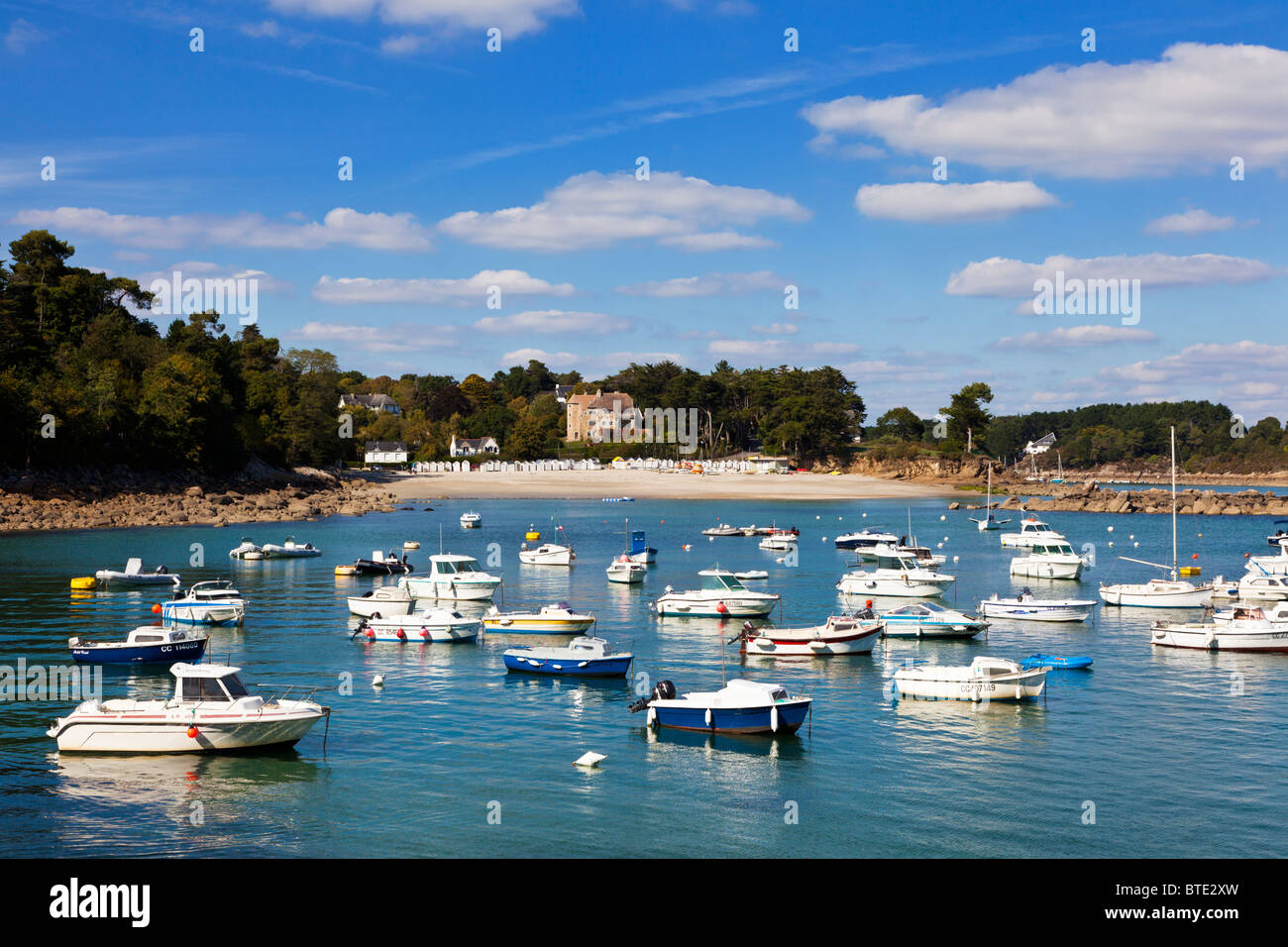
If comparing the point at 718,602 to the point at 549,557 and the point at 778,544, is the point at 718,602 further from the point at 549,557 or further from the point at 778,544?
the point at 778,544

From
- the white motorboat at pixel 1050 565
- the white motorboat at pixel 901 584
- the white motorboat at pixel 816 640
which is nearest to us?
the white motorboat at pixel 816 640

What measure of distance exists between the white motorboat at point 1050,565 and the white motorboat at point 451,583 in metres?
41.7

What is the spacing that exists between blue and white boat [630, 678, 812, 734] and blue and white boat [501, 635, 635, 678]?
7.95m

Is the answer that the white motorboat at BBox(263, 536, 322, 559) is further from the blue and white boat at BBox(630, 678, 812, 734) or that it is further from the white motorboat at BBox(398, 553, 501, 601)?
the blue and white boat at BBox(630, 678, 812, 734)

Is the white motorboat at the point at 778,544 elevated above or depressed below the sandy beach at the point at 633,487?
below

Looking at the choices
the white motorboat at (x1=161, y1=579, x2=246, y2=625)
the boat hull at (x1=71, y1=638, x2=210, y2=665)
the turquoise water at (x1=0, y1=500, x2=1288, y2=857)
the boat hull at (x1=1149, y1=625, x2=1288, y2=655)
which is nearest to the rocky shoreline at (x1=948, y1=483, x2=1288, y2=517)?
the boat hull at (x1=1149, y1=625, x2=1288, y2=655)

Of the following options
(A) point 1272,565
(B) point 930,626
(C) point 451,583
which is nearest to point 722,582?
(B) point 930,626

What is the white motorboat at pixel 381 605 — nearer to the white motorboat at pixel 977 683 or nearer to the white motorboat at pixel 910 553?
the white motorboat at pixel 977 683

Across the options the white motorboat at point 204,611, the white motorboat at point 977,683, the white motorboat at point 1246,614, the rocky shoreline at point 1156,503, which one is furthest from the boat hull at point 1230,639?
the rocky shoreline at point 1156,503

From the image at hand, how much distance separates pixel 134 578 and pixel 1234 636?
6436cm

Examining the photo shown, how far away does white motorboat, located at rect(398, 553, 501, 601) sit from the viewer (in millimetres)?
60375

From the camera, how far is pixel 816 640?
152 ft

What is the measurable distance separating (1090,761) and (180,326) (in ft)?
508

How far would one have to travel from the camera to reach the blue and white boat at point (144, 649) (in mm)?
42344
